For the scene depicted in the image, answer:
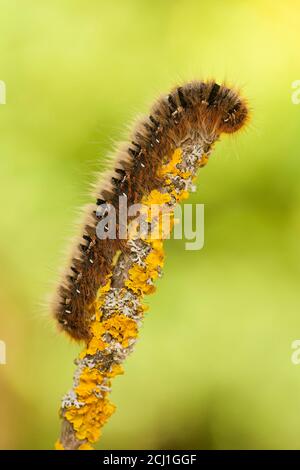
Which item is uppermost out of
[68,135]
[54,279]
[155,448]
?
[68,135]

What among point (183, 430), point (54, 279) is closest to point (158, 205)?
point (54, 279)

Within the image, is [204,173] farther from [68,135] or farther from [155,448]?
[155,448]

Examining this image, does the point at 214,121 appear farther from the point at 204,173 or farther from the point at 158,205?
the point at 204,173

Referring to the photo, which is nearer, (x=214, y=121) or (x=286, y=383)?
(x=214, y=121)

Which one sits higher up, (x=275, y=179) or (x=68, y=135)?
(x=68, y=135)
